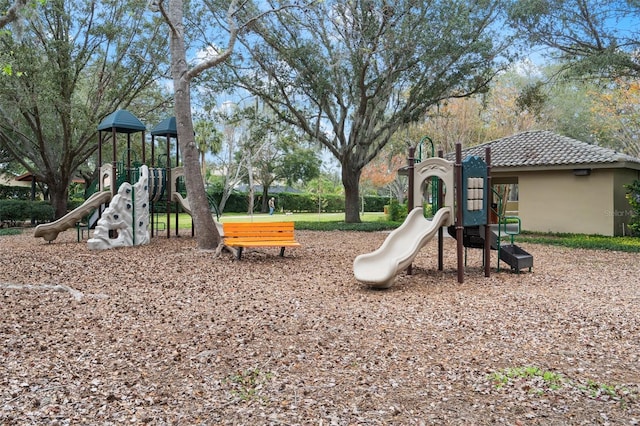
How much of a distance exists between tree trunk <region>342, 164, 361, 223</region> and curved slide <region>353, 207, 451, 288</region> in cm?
1155

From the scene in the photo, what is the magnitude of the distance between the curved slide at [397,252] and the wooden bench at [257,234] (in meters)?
2.15

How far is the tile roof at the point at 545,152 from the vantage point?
14.8 metres

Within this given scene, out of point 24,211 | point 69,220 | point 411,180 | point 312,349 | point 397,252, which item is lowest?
point 312,349

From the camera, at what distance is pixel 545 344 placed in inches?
171

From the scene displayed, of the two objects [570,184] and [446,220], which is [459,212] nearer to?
[446,220]

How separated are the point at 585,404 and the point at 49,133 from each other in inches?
799

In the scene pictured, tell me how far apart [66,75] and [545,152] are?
16.0 m

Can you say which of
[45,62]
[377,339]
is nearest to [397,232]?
[377,339]

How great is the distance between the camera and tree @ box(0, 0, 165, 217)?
1503 cm

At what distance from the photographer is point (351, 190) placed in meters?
19.8

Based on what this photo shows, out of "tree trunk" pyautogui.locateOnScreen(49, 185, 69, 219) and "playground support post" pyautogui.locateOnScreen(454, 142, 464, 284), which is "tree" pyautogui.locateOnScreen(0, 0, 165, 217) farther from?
"playground support post" pyautogui.locateOnScreen(454, 142, 464, 284)

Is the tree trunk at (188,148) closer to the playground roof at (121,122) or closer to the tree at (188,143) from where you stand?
the tree at (188,143)

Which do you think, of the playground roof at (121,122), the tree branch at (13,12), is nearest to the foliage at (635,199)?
the playground roof at (121,122)


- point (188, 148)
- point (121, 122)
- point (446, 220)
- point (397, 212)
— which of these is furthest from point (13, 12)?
point (397, 212)
